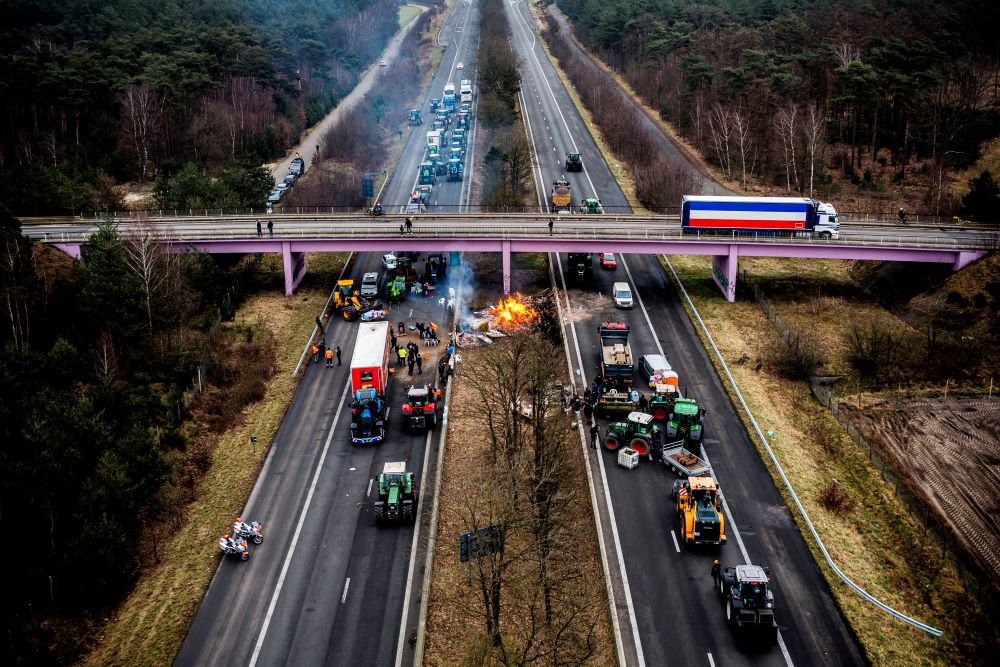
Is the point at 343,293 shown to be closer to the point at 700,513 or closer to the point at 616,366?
the point at 616,366

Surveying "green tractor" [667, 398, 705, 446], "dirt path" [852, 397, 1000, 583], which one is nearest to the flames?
"green tractor" [667, 398, 705, 446]

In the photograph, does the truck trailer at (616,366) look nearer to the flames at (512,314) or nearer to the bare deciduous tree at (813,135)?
the flames at (512,314)

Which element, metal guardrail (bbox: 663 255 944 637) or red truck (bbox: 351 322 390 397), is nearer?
metal guardrail (bbox: 663 255 944 637)

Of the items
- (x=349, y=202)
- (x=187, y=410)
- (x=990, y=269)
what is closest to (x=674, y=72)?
(x=349, y=202)

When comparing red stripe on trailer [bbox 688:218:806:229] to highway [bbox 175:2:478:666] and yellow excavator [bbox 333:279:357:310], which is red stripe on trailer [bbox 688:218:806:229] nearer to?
yellow excavator [bbox 333:279:357:310]

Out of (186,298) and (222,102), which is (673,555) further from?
(222,102)
